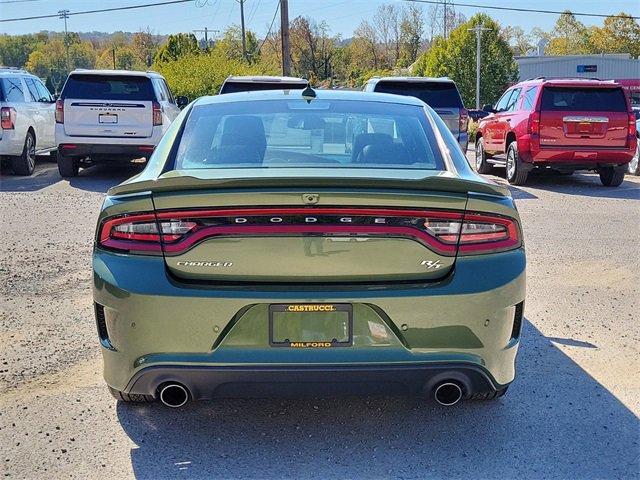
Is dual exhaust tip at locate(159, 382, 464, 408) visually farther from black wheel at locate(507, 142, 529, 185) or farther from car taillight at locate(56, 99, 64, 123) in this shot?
car taillight at locate(56, 99, 64, 123)

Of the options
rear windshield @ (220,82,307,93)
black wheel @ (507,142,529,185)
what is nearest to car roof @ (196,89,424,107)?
rear windshield @ (220,82,307,93)

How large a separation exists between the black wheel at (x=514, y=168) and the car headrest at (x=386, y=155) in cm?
970

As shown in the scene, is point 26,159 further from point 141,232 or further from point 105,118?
point 141,232

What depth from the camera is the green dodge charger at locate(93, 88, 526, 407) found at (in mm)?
3188

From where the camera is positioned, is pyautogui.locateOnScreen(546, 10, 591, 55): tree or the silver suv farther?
pyautogui.locateOnScreen(546, 10, 591, 55): tree

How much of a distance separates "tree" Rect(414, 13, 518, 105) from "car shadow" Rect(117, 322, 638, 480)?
176 feet

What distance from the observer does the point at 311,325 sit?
126 inches

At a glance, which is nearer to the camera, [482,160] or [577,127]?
[577,127]

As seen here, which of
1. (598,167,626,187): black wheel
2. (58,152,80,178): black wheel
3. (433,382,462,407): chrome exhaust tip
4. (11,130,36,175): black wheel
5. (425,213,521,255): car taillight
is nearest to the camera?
(425,213,521,255): car taillight

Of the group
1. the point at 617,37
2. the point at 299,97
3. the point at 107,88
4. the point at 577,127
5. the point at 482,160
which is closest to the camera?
the point at 299,97

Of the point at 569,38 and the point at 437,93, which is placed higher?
the point at 437,93

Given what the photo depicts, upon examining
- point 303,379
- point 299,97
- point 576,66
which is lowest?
point 576,66

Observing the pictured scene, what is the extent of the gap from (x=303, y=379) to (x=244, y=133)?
1561 mm

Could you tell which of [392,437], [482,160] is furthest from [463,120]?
[392,437]
